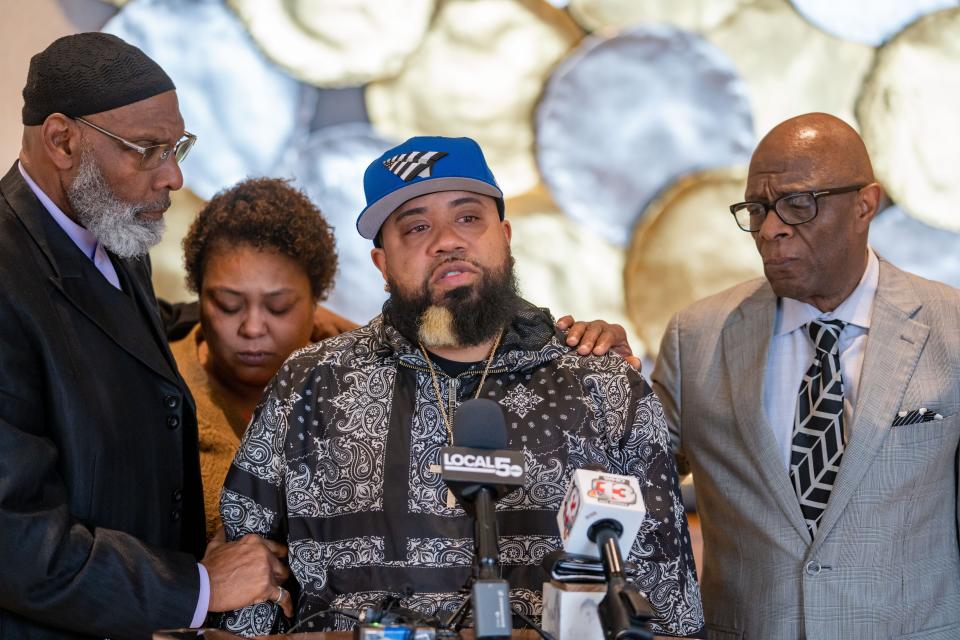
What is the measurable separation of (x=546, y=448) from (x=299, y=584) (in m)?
0.71

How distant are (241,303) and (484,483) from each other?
5.96 feet

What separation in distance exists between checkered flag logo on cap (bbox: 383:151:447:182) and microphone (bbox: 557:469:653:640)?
1159mm

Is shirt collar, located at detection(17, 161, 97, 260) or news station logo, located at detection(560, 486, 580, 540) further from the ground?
shirt collar, located at detection(17, 161, 97, 260)

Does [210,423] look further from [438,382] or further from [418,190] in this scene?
[418,190]

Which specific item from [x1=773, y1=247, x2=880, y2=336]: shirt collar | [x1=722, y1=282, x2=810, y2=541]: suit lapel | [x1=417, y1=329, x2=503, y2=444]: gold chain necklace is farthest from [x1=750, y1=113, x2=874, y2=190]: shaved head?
[x1=417, y1=329, x2=503, y2=444]: gold chain necklace

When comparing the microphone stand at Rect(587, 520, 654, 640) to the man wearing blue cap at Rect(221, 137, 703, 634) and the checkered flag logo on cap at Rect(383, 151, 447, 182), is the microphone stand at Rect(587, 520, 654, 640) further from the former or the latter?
the checkered flag logo on cap at Rect(383, 151, 447, 182)

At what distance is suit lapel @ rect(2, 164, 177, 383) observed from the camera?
2.73 metres

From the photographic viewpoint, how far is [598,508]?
1.93 m

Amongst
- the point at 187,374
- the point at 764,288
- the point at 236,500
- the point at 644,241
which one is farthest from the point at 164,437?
the point at 644,241

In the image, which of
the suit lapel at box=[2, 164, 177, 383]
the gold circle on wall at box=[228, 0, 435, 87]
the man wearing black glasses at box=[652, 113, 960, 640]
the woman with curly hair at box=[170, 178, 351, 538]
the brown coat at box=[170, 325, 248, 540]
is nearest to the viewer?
the suit lapel at box=[2, 164, 177, 383]

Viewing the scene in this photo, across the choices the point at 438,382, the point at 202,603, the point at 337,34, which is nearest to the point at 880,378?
the point at 438,382

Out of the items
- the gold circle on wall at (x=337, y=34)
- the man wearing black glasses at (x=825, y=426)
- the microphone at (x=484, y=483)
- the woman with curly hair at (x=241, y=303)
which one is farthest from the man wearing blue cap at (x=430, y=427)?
the gold circle on wall at (x=337, y=34)

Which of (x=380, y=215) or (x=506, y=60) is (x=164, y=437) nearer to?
(x=380, y=215)

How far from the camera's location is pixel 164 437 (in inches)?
114
